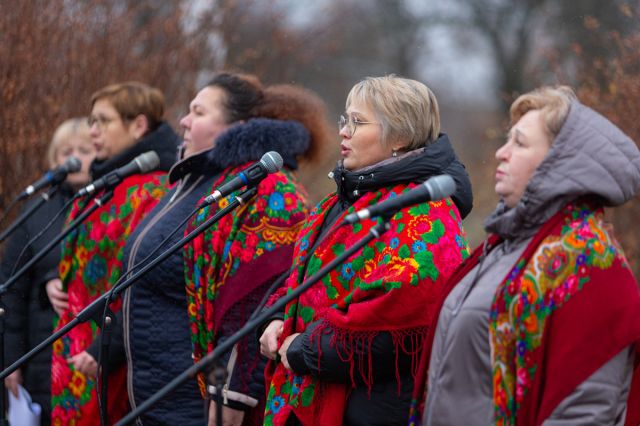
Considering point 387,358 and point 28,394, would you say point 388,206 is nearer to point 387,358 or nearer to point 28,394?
point 387,358

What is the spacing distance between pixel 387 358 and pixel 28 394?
2907mm

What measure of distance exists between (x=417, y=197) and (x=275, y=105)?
2.09 m

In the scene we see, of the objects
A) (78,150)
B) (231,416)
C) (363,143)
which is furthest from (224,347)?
(78,150)

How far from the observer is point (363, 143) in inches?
154

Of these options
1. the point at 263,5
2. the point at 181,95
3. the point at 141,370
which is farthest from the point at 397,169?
the point at 263,5

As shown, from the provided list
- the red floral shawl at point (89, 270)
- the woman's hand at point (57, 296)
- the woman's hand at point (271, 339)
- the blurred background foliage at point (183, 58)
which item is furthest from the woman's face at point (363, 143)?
the woman's hand at point (57, 296)

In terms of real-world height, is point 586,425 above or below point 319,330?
below

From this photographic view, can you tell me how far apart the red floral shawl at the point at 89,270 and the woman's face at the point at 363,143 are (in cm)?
178

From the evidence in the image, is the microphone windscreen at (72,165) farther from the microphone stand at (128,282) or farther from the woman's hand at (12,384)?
the microphone stand at (128,282)

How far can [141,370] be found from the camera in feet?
15.8

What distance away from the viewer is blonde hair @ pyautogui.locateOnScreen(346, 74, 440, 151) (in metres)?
3.88

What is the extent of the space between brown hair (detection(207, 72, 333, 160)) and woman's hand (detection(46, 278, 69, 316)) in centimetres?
140

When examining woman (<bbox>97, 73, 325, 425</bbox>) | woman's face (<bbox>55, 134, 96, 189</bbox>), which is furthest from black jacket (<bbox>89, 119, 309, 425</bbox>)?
woman's face (<bbox>55, 134, 96, 189</bbox>)

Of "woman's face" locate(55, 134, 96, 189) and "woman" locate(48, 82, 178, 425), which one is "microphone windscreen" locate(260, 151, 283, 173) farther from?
"woman's face" locate(55, 134, 96, 189)
